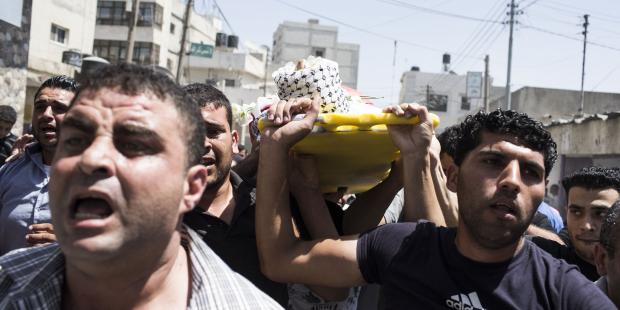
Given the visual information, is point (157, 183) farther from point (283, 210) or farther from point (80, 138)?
point (283, 210)

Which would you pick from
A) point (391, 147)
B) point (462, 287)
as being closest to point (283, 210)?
point (391, 147)

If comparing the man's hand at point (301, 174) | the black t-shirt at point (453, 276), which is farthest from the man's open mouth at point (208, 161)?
the black t-shirt at point (453, 276)

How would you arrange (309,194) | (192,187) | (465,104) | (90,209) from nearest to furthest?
(90,209)
(192,187)
(309,194)
(465,104)

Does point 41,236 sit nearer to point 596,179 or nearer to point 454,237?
point 454,237

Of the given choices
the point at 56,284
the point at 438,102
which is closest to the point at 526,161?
the point at 56,284

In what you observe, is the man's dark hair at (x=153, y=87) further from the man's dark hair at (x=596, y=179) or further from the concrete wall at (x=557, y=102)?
the concrete wall at (x=557, y=102)

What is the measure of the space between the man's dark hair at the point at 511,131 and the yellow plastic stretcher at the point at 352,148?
7.1 inches

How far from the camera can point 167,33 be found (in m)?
40.0

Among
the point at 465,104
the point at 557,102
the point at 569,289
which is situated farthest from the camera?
the point at 465,104

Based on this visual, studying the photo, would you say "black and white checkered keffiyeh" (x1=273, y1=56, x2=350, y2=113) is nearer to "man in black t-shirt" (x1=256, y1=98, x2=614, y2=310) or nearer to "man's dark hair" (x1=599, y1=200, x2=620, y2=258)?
"man in black t-shirt" (x1=256, y1=98, x2=614, y2=310)

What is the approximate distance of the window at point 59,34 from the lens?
22359 mm

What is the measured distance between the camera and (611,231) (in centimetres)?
239

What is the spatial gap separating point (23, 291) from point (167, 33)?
40183 millimetres

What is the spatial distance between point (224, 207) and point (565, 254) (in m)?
1.76
